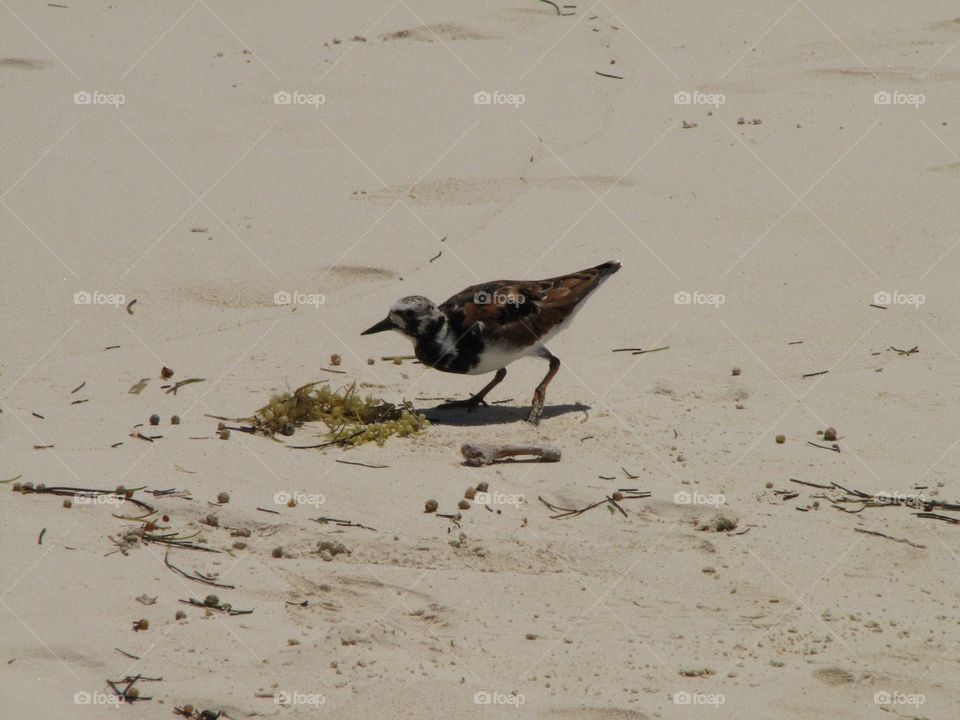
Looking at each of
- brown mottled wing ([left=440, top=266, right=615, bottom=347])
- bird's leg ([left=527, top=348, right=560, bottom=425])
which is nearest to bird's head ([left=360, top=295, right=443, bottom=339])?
brown mottled wing ([left=440, top=266, right=615, bottom=347])

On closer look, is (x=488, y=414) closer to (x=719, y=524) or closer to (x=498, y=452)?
(x=498, y=452)

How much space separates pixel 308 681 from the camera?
4551 millimetres

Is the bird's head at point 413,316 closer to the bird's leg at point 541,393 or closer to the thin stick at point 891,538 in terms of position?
the bird's leg at point 541,393

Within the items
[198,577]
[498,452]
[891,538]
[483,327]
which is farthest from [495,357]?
[198,577]

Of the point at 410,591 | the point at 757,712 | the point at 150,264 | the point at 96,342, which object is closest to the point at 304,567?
the point at 410,591

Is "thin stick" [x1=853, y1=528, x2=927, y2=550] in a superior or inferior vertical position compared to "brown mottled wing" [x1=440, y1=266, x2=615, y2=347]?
inferior

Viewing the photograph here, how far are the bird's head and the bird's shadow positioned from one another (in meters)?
0.58

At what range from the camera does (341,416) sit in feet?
23.3

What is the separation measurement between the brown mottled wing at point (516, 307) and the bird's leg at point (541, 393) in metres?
0.23

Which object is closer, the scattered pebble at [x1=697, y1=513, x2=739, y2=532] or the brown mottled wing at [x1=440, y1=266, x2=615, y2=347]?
the scattered pebble at [x1=697, y1=513, x2=739, y2=532]

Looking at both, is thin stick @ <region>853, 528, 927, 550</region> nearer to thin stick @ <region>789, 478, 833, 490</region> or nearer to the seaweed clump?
thin stick @ <region>789, 478, 833, 490</region>

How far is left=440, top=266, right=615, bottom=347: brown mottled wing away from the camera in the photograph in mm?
7528

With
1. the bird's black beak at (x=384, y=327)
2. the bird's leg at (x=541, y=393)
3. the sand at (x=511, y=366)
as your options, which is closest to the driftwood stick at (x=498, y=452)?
the sand at (x=511, y=366)

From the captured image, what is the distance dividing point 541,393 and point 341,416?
4.41ft
